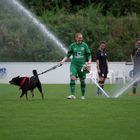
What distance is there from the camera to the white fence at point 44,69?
3369 cm

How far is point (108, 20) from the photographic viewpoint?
40.9 metres

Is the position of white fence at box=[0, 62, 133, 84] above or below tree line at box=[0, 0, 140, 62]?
below

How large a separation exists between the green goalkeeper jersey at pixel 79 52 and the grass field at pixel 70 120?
194cm

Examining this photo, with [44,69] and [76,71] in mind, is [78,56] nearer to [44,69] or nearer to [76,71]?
[76,71]

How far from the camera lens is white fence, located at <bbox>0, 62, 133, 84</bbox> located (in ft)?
111

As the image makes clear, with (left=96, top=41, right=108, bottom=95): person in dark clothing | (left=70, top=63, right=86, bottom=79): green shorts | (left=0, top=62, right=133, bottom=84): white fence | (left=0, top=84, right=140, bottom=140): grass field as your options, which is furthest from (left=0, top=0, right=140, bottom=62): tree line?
(left=0, top=84, right=140, bottom=140): grass field

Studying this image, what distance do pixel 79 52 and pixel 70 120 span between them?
19.1 ft

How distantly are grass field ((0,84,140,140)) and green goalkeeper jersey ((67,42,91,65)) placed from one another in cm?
194

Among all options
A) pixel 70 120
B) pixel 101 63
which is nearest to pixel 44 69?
pixel 101 63

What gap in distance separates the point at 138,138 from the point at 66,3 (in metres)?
43.1

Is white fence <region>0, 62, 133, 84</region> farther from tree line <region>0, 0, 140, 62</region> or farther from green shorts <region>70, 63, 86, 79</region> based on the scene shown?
green shorts <region>70, 63, 86, 79</region>

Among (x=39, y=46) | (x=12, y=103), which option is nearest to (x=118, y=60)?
(x=39, y=46)

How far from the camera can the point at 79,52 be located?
18.7m

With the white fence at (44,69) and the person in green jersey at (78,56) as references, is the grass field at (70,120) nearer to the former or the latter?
the person in green jersey at (78,56)
